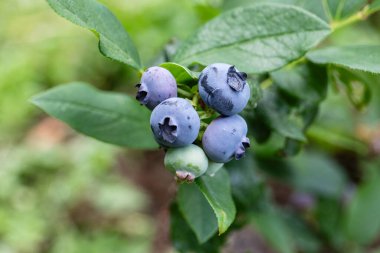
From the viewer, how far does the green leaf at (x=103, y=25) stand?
0.88 m

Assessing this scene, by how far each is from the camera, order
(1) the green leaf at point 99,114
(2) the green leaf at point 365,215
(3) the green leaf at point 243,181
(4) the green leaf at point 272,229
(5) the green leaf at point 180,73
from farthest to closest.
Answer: (2) the green leaf at point 365,215, (4) the green leaf at point 272,229, (3) the green leaf at point 243,181, (1) the green leaf at point 99,114, (5) the green leaf at point 180,73

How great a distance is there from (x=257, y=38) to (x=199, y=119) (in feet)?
1.09

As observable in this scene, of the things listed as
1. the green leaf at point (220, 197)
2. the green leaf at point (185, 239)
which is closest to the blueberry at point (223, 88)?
the green leaf at point (220, 197)

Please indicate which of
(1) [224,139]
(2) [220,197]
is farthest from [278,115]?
(1) [224,139]

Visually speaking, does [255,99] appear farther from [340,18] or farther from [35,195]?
[35,195]

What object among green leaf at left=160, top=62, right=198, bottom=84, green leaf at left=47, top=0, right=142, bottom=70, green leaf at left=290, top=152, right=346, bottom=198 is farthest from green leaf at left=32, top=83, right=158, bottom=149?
green leaf at left=290, top=152, right=346, bottom=198

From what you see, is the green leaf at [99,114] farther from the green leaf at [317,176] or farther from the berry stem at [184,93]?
the green leaf at [317,176]

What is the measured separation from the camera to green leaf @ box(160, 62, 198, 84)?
0.89 metres

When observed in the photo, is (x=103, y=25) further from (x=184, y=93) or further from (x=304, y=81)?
(x=304, y=81)

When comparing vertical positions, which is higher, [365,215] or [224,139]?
[224,139]

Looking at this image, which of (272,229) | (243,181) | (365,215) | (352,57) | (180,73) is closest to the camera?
(180,73)

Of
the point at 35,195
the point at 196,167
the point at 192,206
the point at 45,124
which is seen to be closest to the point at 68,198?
the point at 35,195

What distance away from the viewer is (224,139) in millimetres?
823

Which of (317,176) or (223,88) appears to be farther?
(317,176)
